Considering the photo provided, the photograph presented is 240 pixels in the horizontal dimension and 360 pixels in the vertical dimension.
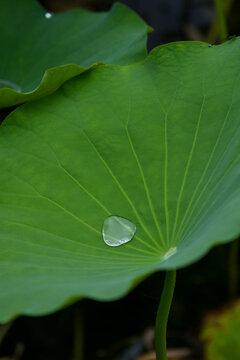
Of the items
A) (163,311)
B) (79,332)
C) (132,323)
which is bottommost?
(132,323)

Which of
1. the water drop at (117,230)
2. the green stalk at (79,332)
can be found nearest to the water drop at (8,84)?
the water drop at (117,230)

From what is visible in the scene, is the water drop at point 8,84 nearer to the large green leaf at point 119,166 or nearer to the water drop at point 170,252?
the large green leaf at point 119,166

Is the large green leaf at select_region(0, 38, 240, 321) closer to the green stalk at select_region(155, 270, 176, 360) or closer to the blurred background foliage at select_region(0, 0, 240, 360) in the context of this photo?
the green stalk at select_region(155, 270, 176, 360)

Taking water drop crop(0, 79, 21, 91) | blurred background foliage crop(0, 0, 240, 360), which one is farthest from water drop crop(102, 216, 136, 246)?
blurred background foliage crop(0, 0, 240, 360)

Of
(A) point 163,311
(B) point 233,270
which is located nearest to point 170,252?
(A) point 163,311

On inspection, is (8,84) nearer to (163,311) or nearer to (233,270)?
(163,311)

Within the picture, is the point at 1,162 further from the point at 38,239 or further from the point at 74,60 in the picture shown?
the point at 74,60
